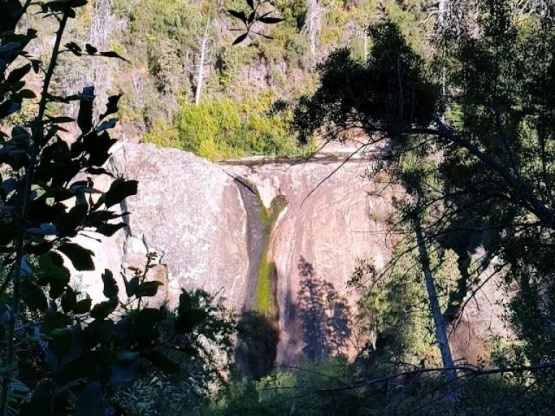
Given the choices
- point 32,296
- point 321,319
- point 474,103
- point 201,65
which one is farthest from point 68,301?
point 201,65

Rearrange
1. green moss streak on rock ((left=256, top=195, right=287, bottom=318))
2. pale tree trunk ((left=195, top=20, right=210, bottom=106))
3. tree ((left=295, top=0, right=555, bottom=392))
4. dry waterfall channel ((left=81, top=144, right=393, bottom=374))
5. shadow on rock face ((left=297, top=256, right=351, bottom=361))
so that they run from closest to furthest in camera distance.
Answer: tree ((left=295, top=0, right=555, bottom=392)) → shadow on rock face ((left=297, top=256, right=351, bottom=361)) → dry waterfall channel ((left=81, top=144, right=393, bottom=374)) → green moss streak on rock ((left=256, top=195, right=287, bottom=318)) → pale tree trunk ((left=195, top=20, right=210, bottom=106))

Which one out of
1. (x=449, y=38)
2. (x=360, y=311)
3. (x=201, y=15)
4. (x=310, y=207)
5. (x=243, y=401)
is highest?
(x=201, y=15)

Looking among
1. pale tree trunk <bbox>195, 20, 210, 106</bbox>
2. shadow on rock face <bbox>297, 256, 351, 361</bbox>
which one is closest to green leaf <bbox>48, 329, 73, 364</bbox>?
shadow on rock face <bbox>297, 256, 351, 361</bbox>

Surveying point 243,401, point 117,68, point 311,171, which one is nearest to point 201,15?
point 117,68

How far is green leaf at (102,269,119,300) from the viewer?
771mm

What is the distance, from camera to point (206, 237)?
13.7m

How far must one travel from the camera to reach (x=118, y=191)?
731mm

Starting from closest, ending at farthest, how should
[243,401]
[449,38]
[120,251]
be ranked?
[449,38] → [243,401] → [120,251]

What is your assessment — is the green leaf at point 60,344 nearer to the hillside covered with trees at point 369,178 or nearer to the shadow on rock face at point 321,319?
the hillside covered with trees at point 369,178

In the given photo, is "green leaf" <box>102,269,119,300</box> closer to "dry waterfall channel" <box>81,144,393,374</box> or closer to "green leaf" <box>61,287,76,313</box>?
"green leaf" <box>61,287,76,313</box>

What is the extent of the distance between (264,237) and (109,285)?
13314mm

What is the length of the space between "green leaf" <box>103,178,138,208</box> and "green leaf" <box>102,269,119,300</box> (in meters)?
0.09

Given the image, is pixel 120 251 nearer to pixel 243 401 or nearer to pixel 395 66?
pixel 243 401

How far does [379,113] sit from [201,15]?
1523 cm
